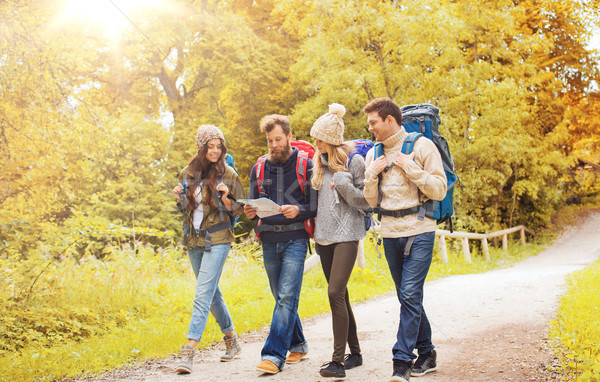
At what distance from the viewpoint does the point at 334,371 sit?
4004 mm

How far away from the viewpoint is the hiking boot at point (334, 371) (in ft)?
13.1

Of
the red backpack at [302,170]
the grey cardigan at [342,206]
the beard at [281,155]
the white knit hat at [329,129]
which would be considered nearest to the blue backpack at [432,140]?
the grey cardigan at [342,206]

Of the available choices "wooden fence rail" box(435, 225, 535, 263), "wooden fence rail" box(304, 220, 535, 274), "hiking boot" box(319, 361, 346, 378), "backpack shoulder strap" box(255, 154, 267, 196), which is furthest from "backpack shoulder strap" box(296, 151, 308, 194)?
"wooden fence rail" box(435, 225, 535, 263)

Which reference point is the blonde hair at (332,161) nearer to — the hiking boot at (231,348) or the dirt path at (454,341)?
the dirt path at (454,341)

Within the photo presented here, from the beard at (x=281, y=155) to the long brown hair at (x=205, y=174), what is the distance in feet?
1.96

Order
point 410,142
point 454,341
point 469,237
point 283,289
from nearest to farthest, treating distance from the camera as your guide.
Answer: point 410,142 < point 283,289 < point 454,341 < point 469,237

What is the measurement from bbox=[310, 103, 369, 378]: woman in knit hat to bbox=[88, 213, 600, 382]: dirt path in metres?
0.27

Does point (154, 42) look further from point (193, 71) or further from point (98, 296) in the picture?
point (98, 296)

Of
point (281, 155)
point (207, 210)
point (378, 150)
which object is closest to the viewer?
point (378, 150)

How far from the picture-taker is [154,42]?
21375mm

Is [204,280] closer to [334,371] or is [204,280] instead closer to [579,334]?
[334,371]

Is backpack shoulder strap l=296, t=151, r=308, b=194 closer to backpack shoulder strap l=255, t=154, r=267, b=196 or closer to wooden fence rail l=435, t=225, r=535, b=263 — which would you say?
backpack shoulder strap l=255, t=154, r=267, b=196

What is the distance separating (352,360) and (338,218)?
119 centimetres

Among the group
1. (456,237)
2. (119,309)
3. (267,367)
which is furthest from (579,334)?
Result: (456,237)
